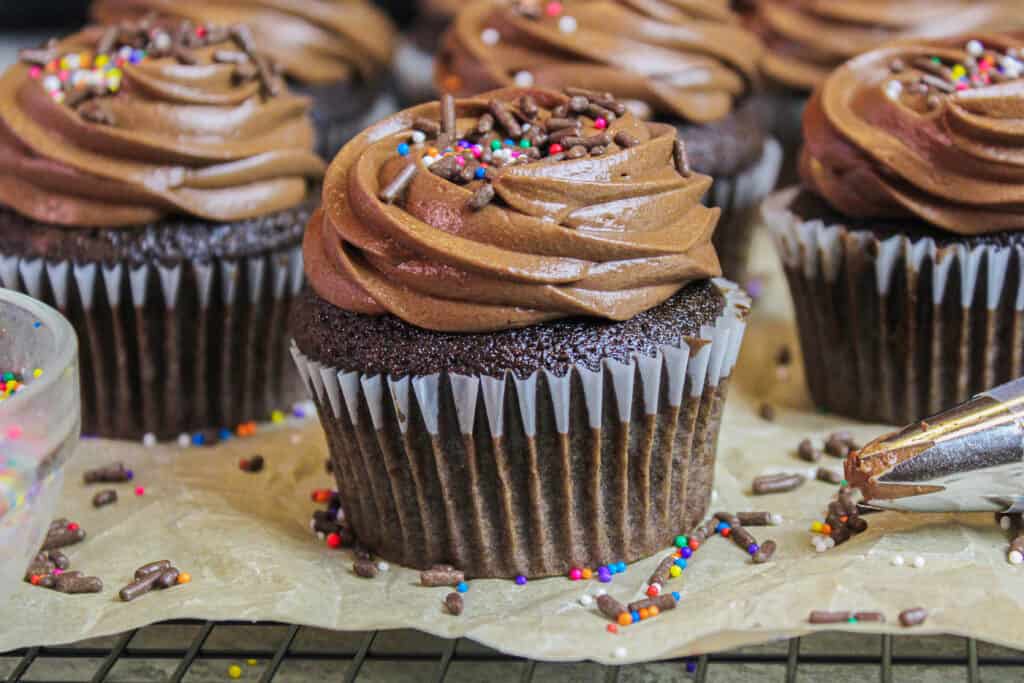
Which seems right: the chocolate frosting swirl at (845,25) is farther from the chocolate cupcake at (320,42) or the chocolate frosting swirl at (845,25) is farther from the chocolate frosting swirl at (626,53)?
the chocolate cupcake at (320,42)

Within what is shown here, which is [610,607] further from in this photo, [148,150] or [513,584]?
A: [148,150]

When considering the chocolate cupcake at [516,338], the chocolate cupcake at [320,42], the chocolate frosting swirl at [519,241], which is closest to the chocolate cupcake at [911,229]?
the chocolate cupcake at [516,338]

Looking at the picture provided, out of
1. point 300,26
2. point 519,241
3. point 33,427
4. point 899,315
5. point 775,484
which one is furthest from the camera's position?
point 300,26

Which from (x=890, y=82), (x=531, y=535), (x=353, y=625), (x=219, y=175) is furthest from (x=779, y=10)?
(x=353, y=625)

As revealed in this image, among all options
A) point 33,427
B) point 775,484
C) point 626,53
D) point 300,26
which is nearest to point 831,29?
point 626,53

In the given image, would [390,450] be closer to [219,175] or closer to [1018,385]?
[219,175]

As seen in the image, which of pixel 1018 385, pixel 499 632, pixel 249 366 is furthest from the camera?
pixel 249 366
